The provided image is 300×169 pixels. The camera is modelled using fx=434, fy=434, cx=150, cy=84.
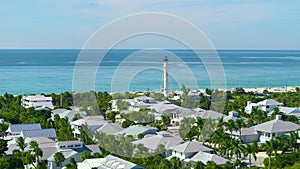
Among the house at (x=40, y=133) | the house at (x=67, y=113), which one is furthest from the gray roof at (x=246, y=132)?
the house at (x=67, y=113)

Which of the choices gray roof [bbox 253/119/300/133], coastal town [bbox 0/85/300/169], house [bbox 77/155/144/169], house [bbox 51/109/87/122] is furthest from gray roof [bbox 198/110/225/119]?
house [bbox 77/155/144/169]

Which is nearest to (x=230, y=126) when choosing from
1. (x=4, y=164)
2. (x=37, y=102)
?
(x=4, y=164)

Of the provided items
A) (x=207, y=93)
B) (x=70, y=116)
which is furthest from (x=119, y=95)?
(x=70, y=116)

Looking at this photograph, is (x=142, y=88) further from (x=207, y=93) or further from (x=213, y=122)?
(x=213, y=122)

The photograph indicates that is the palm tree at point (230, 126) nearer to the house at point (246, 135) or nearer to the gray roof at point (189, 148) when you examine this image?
the house at point (246, 135)

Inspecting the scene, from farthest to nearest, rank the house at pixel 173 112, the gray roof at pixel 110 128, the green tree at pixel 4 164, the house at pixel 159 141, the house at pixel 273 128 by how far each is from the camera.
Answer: the house at pixel 173 112 < the house at pixel 273 128 < the gray roof at pixel 110 128 < the house at pixel 159 141 < the green tree at pixel 4 164

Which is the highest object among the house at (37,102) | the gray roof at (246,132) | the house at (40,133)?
the house at (37,102)
